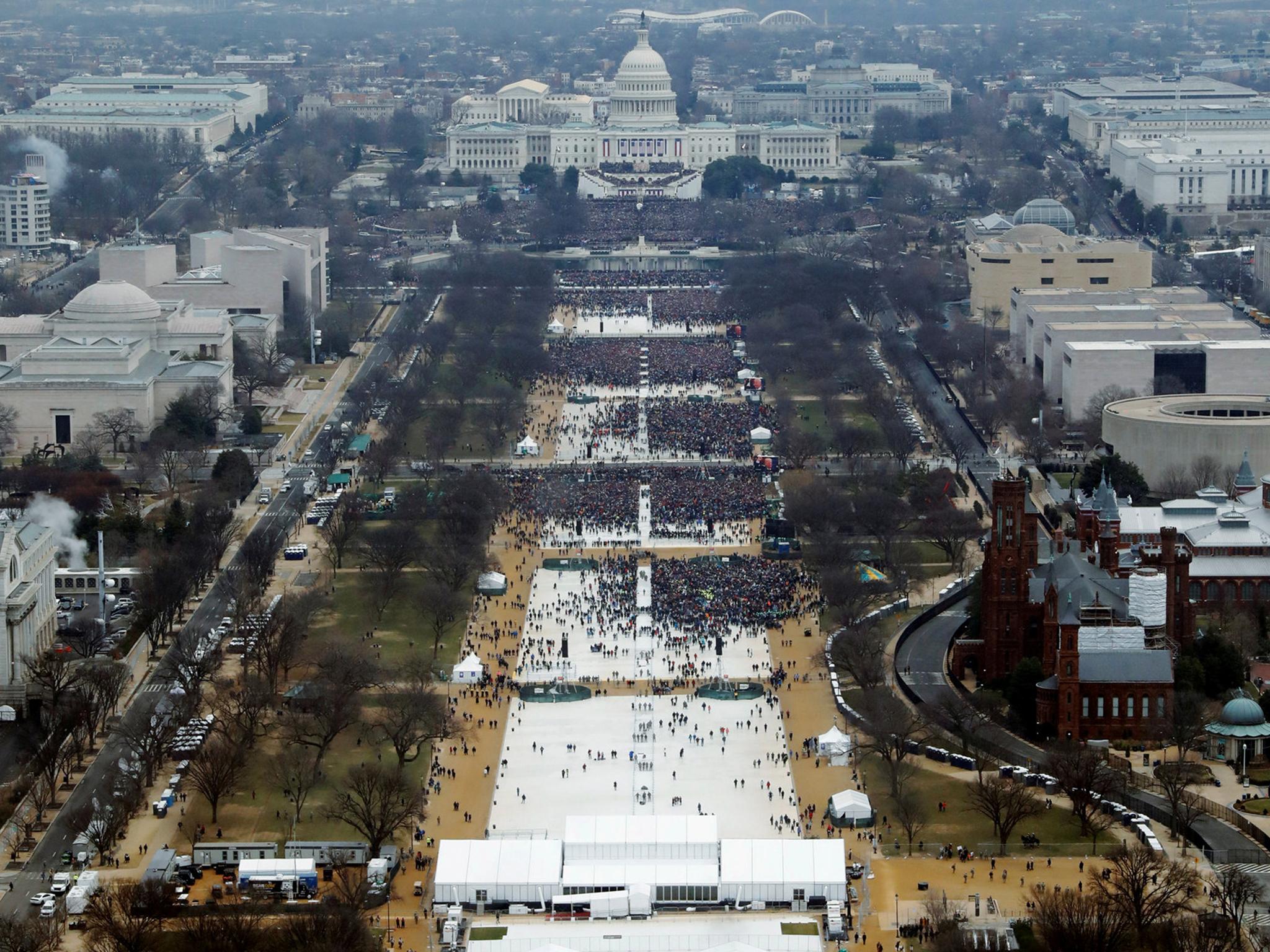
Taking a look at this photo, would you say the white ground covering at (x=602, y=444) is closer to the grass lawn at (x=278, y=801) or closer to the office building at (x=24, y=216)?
the grass lawn at (x=278, y=801)

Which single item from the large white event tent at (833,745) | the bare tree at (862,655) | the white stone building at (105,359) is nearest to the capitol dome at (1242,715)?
the large white event tent at (833,745)

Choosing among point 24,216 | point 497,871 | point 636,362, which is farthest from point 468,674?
point 24,216

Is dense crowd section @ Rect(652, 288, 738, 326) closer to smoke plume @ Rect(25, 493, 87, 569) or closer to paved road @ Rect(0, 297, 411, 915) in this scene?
paved road @ Rect(0, 297, 411, 915)

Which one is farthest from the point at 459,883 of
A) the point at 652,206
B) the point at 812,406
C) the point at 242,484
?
the point at 652,206

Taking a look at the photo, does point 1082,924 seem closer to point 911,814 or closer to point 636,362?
point 911,814

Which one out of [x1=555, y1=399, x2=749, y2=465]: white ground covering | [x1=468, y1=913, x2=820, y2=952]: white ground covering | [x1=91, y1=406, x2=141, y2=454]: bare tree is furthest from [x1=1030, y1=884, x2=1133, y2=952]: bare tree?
[x1=91, y1=406, x2=141, y2=454]: bare tree

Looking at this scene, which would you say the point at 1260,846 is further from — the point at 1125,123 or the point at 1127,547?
the point at 1125,123
